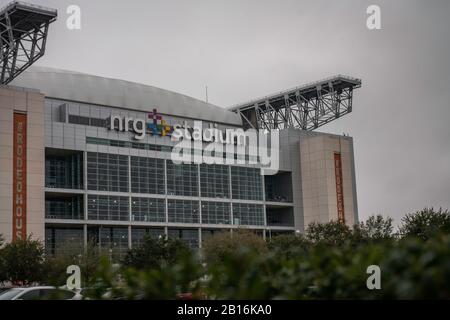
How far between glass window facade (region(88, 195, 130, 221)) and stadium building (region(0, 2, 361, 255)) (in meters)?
0.14

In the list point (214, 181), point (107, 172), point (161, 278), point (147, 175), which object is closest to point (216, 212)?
point (214, 181)

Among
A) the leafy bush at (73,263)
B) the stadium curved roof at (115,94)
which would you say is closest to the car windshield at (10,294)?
the leafy bush at (73,263)

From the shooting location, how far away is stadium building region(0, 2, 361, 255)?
8775 centimetres

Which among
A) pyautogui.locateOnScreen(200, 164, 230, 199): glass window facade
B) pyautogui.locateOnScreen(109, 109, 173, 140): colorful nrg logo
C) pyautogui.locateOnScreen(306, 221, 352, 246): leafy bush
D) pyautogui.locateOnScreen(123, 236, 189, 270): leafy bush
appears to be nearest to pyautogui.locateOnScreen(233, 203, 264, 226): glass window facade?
pyautogui.locateOnScreen(200, 164, 230, 199): glass window facade

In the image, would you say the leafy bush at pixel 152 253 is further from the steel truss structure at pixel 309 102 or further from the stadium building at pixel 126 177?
the steel truss structure at pixel 309 102

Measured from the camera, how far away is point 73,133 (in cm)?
9519

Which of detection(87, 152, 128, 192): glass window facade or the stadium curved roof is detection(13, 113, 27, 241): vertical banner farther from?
the stadium curved roof

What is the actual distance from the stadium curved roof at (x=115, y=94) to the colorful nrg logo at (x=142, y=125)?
9.87 meters

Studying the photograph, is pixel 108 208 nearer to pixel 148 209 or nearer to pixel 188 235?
pixel 148 209

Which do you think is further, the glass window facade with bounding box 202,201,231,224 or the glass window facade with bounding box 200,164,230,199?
the glass window facade with bounding box 200,164,230,199

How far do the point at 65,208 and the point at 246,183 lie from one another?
28673 mm
